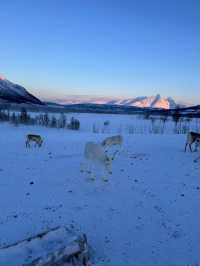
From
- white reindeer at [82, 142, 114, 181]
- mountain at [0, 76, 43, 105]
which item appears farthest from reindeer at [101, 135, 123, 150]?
mountain at [0, 76, 43, 105]

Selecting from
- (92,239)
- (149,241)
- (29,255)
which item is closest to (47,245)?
(29,255)

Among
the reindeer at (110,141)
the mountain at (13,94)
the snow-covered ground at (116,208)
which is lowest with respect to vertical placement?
the snow-covered ground at (116,208)

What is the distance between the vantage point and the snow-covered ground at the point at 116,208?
430cm

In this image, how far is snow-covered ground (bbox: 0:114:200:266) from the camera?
4297 mm

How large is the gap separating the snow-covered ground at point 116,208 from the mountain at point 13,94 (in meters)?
104

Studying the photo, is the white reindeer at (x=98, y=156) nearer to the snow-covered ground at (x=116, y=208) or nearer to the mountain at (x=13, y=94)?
the snow-covered ground at (x=116, y=208)

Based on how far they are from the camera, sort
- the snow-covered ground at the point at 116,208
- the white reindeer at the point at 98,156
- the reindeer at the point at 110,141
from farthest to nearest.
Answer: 1. the reindeer at the point at 110,141
2. the white reindeer at the point at 98,156
3. the snow-covered ground at the point at 116,208

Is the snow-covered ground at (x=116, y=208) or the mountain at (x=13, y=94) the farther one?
the mountain at (x=13, y=94)

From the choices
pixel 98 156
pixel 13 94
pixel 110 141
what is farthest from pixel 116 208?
pixel 13 94

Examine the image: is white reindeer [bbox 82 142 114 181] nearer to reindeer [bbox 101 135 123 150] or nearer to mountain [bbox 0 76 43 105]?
reindeer [bbox 101 135 123 150]

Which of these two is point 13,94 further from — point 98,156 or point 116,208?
point 116,208

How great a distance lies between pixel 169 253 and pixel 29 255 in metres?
2.15

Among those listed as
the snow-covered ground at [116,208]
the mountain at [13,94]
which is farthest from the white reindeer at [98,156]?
the mountain at [13,94]

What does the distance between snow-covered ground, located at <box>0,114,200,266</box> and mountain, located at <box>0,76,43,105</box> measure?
341ft
